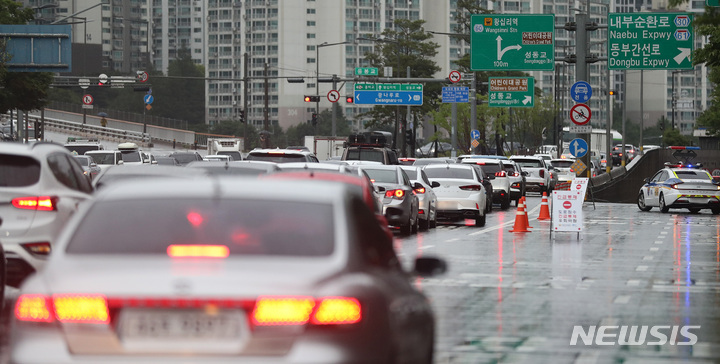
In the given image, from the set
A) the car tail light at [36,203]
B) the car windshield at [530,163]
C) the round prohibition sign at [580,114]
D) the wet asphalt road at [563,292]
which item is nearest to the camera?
the wet asphalt road at [563,292]

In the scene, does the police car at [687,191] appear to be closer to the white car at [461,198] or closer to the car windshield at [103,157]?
the white car at [461,198]

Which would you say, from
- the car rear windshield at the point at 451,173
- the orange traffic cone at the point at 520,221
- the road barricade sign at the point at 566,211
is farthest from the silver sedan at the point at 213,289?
the car rear windshield at the point at 451,173

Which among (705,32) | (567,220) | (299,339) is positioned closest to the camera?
(299,339)

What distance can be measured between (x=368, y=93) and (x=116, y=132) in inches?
1761

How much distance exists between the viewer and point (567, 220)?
26328 millimetres

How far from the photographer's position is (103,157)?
51.2 m

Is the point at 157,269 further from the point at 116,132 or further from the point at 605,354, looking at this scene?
the point at 116,132

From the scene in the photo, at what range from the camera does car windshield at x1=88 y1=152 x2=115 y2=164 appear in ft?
167

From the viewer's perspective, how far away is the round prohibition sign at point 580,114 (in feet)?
133

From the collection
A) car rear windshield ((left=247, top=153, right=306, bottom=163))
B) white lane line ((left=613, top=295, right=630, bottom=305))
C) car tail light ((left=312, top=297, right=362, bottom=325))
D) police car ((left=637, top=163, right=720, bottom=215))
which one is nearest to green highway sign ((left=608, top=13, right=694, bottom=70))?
police car ((left=637, top=163, right=720, bottom=215))

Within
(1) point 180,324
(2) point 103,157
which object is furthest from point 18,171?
(2) point 103,157

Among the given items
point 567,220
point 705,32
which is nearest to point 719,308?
point 567,220

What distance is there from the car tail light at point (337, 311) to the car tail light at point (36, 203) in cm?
819

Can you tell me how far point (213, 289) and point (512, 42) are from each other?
42.9 meters
